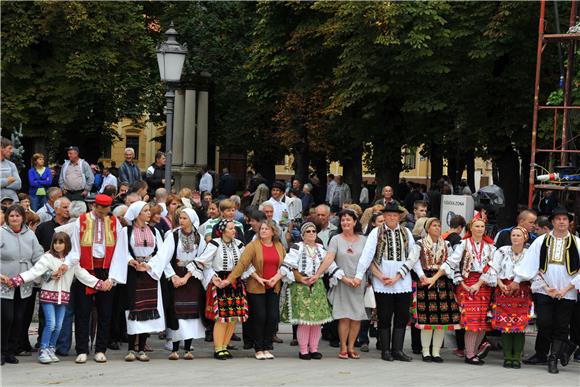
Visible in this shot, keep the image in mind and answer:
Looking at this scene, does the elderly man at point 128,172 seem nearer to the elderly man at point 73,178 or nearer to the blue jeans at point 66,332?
the elderly man at point 73,178

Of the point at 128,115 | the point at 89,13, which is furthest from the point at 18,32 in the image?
the point at 128,115

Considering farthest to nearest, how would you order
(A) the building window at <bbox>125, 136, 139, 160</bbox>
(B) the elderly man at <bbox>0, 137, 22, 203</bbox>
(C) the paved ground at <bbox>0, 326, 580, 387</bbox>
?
(A) the building window at <bbox>125, 136, 139, 160</bbox>
(B) the elderly man at <bbox>0, 137, 22, 203</bbox>
(C) the paved ground at <bbox>0, 326, 580, 387</bbox>

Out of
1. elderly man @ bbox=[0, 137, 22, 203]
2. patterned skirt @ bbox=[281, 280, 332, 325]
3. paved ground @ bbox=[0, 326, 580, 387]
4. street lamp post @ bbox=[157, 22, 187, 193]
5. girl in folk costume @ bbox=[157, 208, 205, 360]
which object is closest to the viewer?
paved ground @ bbox=[0, 326, 580, 387]

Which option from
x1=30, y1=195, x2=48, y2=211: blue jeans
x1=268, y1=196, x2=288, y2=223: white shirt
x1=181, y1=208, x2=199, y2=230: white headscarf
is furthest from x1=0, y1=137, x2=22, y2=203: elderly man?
x1=268, y1=196, x2=288, y2=223: white shirt

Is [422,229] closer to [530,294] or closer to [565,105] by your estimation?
[530,294]

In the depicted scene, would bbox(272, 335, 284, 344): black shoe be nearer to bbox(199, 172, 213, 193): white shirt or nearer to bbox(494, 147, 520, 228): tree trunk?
bbox(199, 172, 213, 193): white shirt

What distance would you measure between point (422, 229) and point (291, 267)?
296cm

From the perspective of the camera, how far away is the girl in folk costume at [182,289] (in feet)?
44.2

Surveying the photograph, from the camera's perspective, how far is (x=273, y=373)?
12477 millimetres

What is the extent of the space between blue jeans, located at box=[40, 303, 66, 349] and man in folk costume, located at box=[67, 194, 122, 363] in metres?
0.21

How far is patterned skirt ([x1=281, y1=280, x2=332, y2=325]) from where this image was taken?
45.0ft

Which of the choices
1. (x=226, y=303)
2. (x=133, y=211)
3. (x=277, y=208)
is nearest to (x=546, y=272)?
(x=226, y=303)

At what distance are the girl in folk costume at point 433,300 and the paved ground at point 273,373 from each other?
0.34 meters

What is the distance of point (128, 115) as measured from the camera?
148 feet
